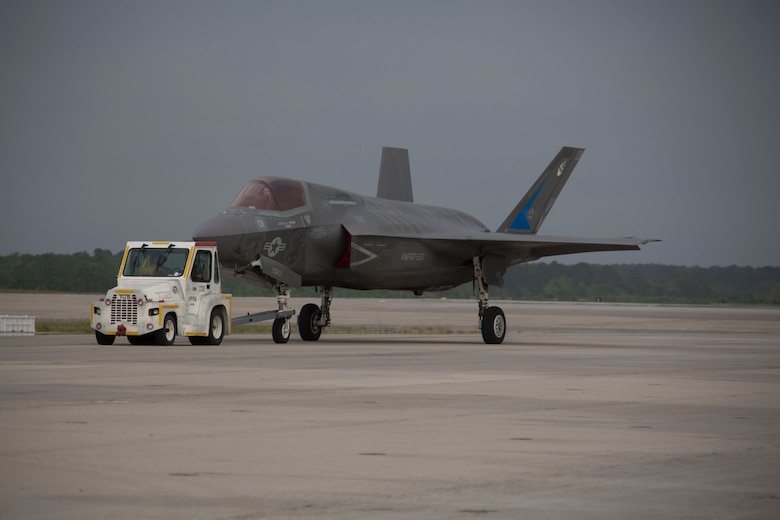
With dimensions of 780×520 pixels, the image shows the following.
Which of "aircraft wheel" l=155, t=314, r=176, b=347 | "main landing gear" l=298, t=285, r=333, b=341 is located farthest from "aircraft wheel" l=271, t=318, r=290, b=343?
"aircraft wheel" l=155, t=314, r=176, b=347

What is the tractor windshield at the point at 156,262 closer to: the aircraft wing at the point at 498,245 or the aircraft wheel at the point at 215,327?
the aircraft wheel at the point at 215,327

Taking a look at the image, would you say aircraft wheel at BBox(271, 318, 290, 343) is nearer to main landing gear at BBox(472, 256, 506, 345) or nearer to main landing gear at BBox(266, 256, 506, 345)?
main landing gear at BBox(266, 256, 506, 345)

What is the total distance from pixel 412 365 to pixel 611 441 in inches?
402

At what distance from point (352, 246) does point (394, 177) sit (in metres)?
8.63

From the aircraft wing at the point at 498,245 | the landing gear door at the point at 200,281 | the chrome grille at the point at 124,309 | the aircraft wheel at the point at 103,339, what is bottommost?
the aircraft wheel at the point at 103,339

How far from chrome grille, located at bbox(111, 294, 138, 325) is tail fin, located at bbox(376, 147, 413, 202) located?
13709 mm

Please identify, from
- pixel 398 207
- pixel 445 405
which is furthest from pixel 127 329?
pixel 445 405

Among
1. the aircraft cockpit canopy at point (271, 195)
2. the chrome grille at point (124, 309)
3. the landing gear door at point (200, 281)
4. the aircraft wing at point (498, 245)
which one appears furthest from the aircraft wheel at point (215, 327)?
the aircraft wing at point (498, 245)

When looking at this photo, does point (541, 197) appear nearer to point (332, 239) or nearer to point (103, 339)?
point (332, 239)

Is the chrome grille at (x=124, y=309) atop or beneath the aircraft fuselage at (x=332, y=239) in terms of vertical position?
beneath

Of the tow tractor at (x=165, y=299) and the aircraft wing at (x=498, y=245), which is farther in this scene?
the aircraft wing at (x=498, y=245)

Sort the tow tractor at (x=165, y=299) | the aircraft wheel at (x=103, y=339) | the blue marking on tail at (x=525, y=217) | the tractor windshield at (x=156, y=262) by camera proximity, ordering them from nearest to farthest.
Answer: the tow tractor at (x=165, y=299) < the aircraft wheel at (x=103, y=339) < the tractor windshield at (x=156, y=262) < the blue marking on tail at (x=525, y=217)

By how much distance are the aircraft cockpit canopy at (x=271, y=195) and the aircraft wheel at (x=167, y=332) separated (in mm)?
3444

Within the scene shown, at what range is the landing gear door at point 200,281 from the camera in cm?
2614
